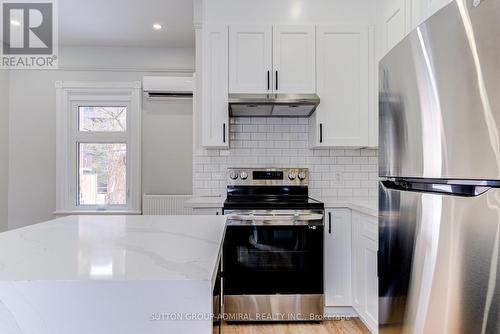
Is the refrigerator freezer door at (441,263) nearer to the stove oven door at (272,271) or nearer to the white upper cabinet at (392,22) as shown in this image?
the stove oven door at (272,271)

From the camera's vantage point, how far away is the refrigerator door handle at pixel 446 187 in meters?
0.79

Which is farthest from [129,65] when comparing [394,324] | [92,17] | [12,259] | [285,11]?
[394,324]

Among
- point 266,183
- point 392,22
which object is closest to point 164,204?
point 266,183

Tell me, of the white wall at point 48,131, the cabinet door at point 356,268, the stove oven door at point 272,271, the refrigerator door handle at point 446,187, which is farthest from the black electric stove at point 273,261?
the white wall at point 48,131

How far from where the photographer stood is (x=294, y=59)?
101 inches

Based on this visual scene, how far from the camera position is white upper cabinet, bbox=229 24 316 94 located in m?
2.56

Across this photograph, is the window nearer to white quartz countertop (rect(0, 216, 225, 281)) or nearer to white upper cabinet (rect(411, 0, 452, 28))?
white quartz countertop (rect(0, 216, 225, 281))

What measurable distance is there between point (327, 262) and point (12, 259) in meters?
2.11

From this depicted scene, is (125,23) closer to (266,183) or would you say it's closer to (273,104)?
(273,104)

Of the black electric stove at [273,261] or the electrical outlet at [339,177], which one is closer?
the black electric stove at [273,261]

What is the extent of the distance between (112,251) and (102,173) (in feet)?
11.7

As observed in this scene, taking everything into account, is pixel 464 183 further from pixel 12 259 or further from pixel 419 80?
pixel 12 259

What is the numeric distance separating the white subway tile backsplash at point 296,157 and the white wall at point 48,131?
128 cm

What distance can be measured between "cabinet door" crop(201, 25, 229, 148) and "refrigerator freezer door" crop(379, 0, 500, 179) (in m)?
1.59
